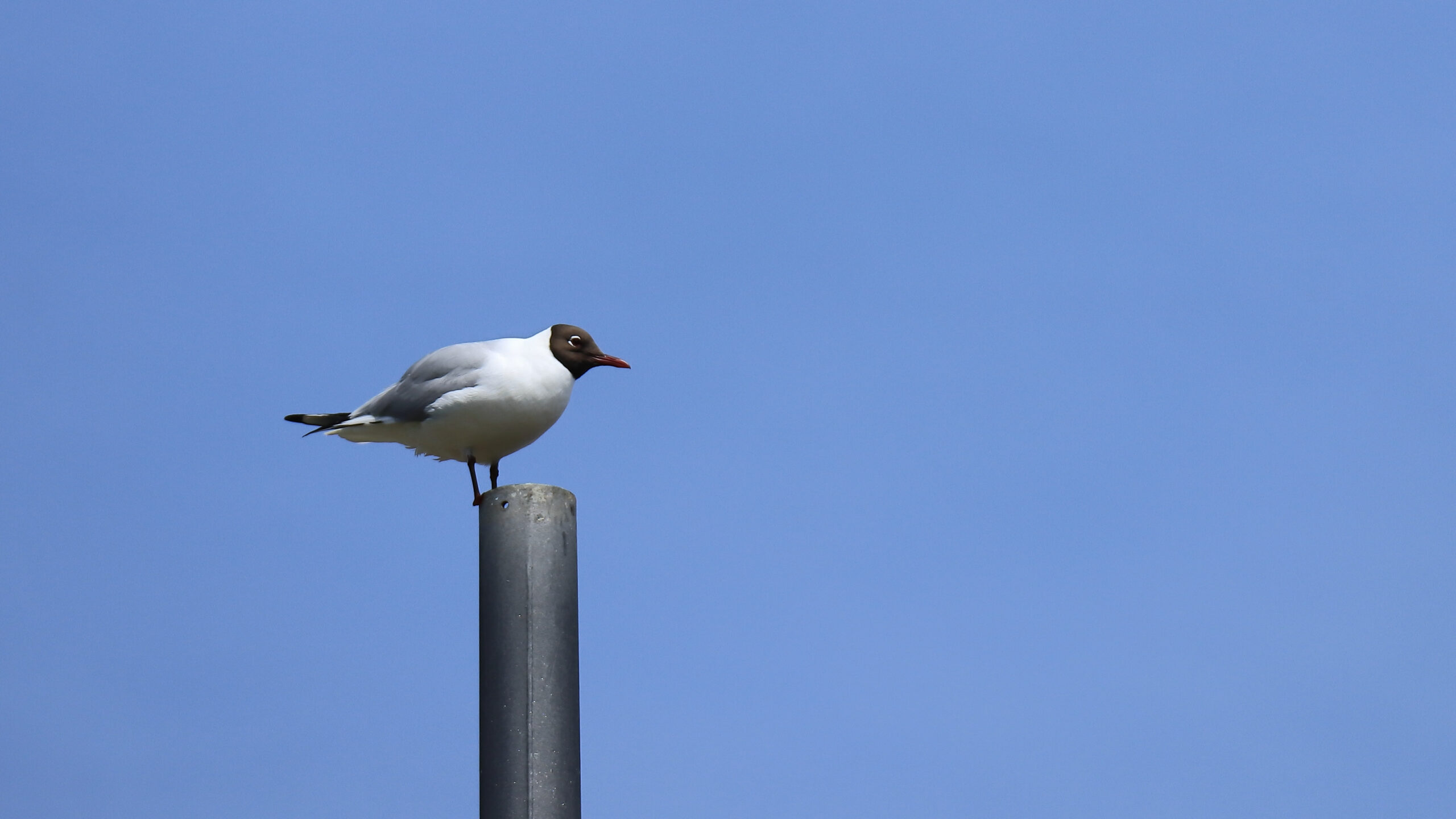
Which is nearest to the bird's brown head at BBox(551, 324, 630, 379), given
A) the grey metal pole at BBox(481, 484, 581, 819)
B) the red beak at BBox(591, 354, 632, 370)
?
the red beak at BBox(591, 354, 632, 370)

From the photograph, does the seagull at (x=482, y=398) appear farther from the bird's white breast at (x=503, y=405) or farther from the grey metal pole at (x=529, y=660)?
the grey metal pole at (x=529, y=660)

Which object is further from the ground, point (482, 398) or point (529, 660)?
point (482, 398)

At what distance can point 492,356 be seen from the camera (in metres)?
8.50

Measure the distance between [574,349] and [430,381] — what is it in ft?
2.87

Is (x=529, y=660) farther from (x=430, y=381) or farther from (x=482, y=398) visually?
(x=430, y=381)

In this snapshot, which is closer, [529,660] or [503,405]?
[529,660]

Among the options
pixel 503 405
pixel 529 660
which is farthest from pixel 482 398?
pixel 529 660

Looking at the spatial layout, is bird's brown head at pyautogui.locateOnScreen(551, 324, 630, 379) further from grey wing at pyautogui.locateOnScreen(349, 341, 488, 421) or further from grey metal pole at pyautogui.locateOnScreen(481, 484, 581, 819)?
grey metal pole at pyautogui.locateOnScreen(481, 484, 581, 819)

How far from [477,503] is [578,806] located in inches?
96.2

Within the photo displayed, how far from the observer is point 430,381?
8.61 m

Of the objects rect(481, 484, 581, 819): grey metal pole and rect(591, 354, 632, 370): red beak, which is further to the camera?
rect(591, 354, 632, 370): red beak

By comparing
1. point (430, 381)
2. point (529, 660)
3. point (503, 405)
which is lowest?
point (529, 660)

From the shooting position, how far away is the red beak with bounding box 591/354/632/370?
8805mm

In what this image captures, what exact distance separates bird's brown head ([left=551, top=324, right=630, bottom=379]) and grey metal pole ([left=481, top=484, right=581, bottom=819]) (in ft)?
7.24
